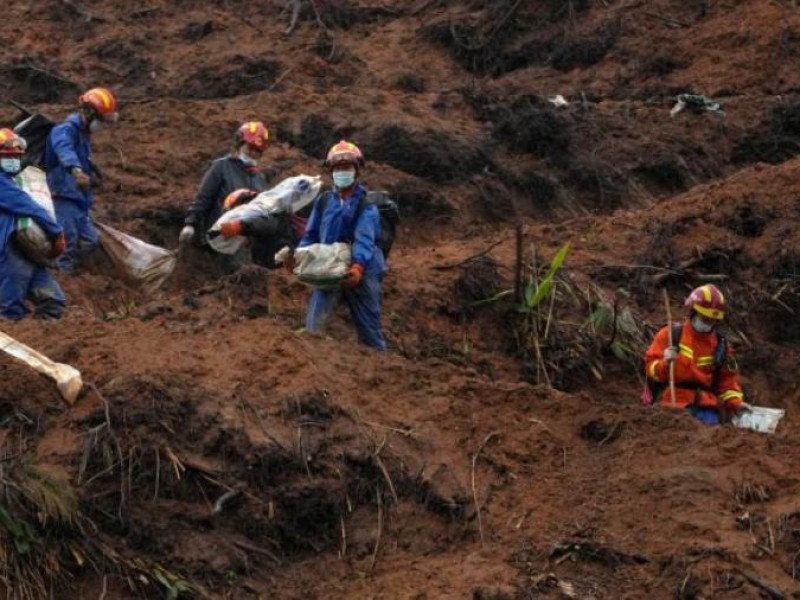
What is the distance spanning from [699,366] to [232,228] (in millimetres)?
3515

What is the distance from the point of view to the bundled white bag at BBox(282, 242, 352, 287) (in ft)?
35.9

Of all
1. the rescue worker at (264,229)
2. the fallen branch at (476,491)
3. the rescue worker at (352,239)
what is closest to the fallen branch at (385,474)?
the fallen branch at (476,491)

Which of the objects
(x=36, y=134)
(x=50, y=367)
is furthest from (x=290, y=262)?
(x=50, y=367)

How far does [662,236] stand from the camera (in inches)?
594

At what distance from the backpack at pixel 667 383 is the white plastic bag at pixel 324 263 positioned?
208 centimetres

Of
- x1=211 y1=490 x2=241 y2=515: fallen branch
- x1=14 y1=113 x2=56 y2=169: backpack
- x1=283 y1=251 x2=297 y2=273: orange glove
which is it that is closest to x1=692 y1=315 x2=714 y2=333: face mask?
x1=283 y1=251 x2=297 y2=273: orange glove

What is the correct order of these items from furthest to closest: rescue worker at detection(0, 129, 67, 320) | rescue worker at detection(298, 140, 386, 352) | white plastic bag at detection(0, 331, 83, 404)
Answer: rescue worker at detection(0, 129, 67, 320) → rescue worker at detection(298, 140, 386, 352) → white plastic bag at detection(0, 331, 83, 404)

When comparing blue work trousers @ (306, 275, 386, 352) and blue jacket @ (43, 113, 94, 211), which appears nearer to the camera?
blue work trousers @ (306, 275, 386, 352)

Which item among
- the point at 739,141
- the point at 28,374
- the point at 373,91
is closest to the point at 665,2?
the point at 739,141

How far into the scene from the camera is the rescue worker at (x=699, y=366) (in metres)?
11.0

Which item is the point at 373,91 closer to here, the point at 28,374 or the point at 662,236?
the point at 662,236

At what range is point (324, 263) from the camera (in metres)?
11.0

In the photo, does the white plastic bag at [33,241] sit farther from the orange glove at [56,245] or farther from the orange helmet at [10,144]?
the orange helmet at [10,144]

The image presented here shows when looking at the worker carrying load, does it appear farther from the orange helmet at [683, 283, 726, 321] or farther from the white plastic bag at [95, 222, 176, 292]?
the orange helmet at [683, 283, 726, 321]
